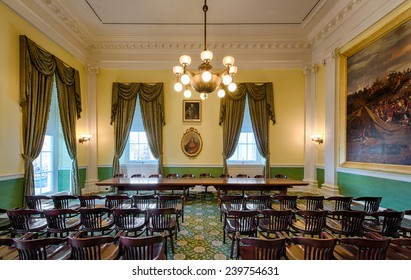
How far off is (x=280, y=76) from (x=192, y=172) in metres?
4.62

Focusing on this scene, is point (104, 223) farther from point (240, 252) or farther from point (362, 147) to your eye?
point (362, 147)

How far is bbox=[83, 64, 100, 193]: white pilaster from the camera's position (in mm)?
7473

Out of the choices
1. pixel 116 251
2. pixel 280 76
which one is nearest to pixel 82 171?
pixel 116 251

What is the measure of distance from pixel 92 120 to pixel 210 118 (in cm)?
410

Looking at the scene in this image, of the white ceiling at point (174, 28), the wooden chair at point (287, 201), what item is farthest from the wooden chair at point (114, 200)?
the white ceiling at point (174, 28)

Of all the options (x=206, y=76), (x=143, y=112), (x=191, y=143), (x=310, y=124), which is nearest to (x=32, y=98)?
(x=143, y=112)

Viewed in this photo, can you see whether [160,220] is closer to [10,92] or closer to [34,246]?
[34,246]

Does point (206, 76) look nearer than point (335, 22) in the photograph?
Yes

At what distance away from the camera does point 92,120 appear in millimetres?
7523

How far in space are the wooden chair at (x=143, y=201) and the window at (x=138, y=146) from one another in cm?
359

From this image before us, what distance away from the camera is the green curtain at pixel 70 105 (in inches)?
235

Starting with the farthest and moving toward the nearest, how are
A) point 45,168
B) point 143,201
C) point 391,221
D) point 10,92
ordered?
point 45,168
point 10,92
point 143,201
point 391,221

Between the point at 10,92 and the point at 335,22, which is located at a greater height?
the point at 335,22

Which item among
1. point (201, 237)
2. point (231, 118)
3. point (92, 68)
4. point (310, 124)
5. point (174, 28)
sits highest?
point (174, 28)
